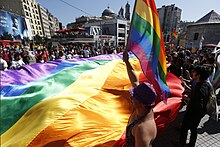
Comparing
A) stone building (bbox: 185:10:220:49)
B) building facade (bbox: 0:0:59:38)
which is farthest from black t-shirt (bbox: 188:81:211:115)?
building facade (bbox: 0:0:59:38)

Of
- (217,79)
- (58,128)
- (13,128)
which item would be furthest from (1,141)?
(217,79)

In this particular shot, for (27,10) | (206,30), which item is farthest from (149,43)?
(27,10)

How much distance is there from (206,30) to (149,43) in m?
41.4

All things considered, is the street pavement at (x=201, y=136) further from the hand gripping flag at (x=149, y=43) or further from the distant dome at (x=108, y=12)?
the distant dome at (x=108, y=12)

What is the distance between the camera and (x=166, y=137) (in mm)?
3428

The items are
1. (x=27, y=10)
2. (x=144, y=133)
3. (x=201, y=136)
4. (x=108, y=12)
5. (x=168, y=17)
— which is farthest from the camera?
(x=108, y=12)

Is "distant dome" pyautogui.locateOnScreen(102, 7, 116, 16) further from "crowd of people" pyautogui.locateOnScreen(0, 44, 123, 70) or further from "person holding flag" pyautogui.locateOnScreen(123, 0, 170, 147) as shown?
"person holding flag" pyautogui.locateOnScreen(123, 0, 170, 147)

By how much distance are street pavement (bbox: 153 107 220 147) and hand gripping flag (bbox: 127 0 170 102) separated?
1.36 m

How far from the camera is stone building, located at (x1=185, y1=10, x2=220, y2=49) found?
34969 mm

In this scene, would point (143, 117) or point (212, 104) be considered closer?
point (143, 117)

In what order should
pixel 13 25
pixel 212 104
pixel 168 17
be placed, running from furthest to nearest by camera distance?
pixel 168 17, pixel 13 25, pixel 212 104

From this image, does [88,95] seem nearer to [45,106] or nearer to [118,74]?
[45,106]

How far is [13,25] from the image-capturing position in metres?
21.8

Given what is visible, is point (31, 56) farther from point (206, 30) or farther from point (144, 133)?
point (206, 30)
